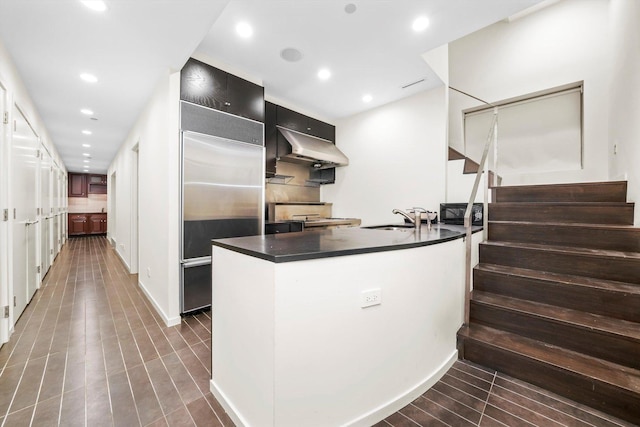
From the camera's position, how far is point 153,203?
3008 millimetres

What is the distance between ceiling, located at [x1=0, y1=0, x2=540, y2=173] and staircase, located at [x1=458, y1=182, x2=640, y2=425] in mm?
1929

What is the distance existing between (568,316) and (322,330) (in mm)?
1834

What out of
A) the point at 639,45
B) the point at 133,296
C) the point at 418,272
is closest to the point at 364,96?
the point at 639,45

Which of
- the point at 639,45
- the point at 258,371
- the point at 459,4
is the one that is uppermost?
the point at 459,4

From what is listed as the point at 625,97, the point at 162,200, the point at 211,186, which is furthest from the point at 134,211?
the point at 625,97

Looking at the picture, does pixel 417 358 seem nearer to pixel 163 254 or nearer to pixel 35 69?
pixel 163 254

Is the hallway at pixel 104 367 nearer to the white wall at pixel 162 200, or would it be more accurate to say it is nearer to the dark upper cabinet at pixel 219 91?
the white wall at pixel 162 200

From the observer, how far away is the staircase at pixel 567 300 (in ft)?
4.99

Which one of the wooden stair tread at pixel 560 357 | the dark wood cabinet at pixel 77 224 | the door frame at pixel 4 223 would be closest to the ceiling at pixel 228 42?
the door frame at pixel 4 223

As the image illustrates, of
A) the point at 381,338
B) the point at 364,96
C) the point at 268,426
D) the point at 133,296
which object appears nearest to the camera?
the point at 268,426

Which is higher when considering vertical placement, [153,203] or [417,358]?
[153,203]

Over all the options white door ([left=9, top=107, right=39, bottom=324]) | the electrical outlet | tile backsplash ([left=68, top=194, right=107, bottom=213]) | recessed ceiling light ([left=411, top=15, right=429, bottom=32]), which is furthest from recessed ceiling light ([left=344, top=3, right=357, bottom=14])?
tile backsplash ([left=68, top=194, right=107, bottom=213])

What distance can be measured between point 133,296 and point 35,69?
2.74m

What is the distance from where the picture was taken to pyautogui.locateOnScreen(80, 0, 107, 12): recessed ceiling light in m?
1.76
